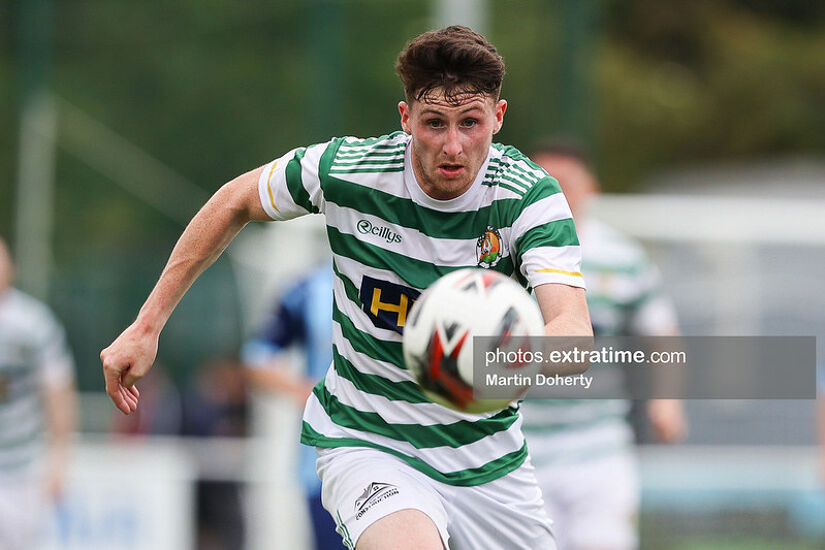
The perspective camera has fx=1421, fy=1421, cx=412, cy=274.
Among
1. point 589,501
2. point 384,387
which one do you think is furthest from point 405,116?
point 589,501

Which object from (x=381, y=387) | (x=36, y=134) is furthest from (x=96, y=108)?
(x=381, y=387)

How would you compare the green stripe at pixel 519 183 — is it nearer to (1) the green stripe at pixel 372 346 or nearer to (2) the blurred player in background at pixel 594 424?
(1) the green stripe at pixel 372 346

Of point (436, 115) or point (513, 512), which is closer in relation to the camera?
point (436, 115)

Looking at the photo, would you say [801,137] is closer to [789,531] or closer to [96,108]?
[96,108]

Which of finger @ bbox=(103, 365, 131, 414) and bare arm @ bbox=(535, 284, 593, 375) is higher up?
bare arm @ bbox=(535, 284, 593, 375)

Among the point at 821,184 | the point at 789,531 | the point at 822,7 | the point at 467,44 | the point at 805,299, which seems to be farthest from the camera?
the point at 822,7

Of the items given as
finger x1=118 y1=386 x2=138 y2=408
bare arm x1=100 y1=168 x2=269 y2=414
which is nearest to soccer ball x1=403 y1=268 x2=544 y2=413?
bare arm x1=100 y1=168 x2=269 y2=414

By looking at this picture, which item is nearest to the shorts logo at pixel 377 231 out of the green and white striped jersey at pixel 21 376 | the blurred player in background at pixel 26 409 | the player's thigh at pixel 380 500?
the player's thigh at pixel 380 500

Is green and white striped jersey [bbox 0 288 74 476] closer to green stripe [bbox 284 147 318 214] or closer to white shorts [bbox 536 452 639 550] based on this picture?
white shorts [bbox 536 452 639 550]

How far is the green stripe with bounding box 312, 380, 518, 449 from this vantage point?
4551 millimetres

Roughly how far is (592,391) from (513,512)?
11.0ft

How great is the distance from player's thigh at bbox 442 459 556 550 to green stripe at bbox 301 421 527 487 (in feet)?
0.07

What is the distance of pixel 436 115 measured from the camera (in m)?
4.30

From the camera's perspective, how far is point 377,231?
15.0ft
